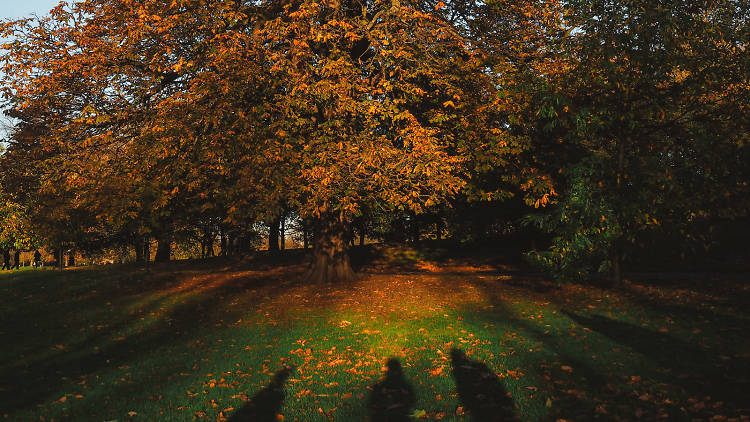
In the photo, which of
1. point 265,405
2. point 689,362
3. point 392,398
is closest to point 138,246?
point 265,405

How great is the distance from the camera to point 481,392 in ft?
26.0

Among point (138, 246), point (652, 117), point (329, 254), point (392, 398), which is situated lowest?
point (392, 398)

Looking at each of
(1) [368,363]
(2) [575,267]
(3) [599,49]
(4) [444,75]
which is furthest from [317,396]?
(3) [599,49]

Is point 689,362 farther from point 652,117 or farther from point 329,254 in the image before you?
point 329,254

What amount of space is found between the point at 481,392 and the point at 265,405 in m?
3.37

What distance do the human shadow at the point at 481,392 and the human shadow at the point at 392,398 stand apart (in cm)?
85

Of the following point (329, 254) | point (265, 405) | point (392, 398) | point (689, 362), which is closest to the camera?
point (265, 405)

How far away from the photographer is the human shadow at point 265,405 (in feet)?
23.8

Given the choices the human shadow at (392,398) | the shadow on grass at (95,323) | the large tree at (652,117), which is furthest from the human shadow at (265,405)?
the large tree at (652,117)

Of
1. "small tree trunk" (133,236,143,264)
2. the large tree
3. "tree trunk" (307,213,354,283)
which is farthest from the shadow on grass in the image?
the large tree

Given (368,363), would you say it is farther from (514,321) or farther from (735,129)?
(735,129)

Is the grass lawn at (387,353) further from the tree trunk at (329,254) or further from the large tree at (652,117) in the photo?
the large tree at (652,117)

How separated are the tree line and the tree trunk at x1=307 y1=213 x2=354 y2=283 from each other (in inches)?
138

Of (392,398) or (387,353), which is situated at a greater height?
(387,353)
